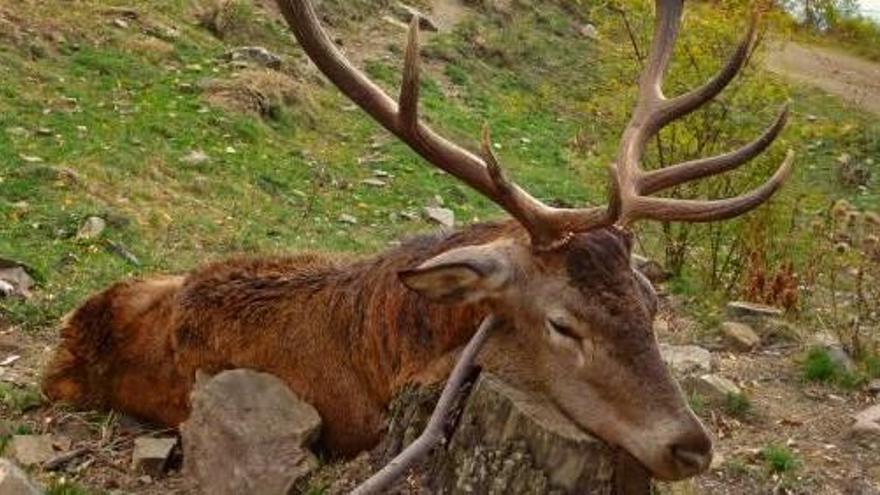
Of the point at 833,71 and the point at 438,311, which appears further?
the point at 833,71

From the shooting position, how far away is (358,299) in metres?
5.24

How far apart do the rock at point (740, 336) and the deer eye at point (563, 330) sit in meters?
4.23

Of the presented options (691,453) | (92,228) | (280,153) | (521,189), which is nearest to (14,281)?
(92,228)

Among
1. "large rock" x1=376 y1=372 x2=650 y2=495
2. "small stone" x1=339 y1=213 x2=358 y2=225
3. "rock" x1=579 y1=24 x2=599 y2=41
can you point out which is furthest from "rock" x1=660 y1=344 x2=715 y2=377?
"rock" x1=579 y1=24 x2=599 y2=41

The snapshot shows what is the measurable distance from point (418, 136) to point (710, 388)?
3043 millimetres

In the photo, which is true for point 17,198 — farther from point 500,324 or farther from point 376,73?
point 376,73

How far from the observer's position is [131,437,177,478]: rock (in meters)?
5.50

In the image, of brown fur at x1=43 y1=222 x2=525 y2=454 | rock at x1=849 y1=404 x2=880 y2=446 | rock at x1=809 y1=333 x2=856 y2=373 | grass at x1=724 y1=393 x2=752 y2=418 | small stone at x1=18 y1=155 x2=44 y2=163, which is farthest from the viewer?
small stone at x1=18 y1=155 x2=44 y2=163

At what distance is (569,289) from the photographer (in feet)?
14.4

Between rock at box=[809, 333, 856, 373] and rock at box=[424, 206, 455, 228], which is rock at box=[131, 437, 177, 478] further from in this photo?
rock at box=[424, 206, 455, 228]

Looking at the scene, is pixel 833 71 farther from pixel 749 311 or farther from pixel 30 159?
pixel 30 159

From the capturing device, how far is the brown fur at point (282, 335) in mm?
4965

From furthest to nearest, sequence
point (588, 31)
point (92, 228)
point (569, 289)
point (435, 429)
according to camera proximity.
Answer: point (588, 31) < point (92, 228) < point (569, 289) < point (435, 429)

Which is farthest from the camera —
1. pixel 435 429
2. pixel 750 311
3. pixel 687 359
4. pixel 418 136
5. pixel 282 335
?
pixel 750 311
